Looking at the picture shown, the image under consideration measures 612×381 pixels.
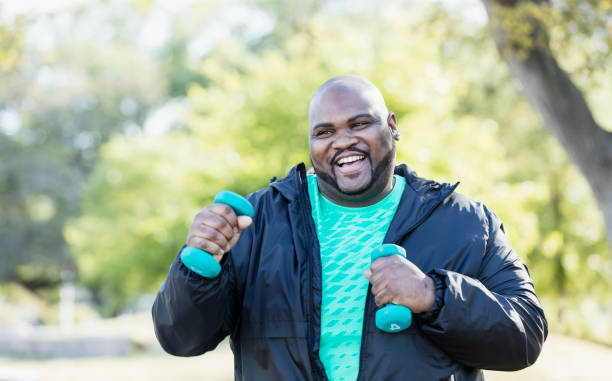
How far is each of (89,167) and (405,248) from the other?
36.6 metres

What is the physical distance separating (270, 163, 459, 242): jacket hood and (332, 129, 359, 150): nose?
0.75 ft

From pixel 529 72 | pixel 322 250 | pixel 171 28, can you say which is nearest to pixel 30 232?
pixel 171 28

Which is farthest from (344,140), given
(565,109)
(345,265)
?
(565,109)

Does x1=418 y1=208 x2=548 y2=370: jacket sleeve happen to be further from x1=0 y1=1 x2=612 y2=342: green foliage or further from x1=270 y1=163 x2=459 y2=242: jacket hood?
x1=0 y1=1 x2=612 y2=342: green foliage

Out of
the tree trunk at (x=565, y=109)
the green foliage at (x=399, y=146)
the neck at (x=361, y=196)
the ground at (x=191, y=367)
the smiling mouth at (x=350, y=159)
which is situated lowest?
the ground at (x=191, y=367)

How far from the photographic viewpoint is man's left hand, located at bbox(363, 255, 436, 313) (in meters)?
2.01

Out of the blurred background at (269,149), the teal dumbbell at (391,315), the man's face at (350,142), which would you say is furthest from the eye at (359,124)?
the blurred background at (269,149)

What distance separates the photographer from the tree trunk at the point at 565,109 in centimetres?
666

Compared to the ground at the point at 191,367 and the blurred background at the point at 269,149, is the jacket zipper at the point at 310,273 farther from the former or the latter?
the ground at the point at 191,367

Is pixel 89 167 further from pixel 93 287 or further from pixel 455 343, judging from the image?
pixel 455 343

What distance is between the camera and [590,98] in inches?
597

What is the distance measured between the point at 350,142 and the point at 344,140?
2cm

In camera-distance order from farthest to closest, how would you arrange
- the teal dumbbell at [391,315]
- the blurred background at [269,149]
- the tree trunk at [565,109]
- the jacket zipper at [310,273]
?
the blurred background at [269,149] → the tree trunk at [565,109] → the jacket zipper at [310,273] → the teal dumbbell at [391,315]

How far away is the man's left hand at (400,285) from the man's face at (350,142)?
503 mm
